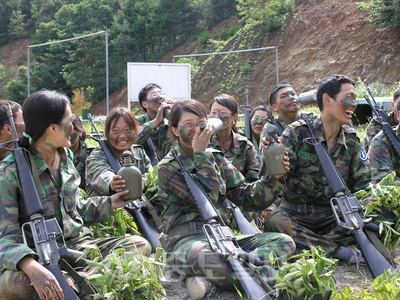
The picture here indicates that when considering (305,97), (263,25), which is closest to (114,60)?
(263,25)

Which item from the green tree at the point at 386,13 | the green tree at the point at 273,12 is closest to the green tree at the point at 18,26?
the green tree at the point at 273,12

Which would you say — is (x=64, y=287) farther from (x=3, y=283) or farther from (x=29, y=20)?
(x=29, y=20)

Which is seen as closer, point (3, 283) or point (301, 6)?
point (3, 283)

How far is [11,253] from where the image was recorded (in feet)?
9.60

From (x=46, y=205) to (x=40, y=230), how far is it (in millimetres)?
316

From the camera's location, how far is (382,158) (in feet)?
17.1

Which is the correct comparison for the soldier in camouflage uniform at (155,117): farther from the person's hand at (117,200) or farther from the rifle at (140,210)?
the person's hand at (117,200)

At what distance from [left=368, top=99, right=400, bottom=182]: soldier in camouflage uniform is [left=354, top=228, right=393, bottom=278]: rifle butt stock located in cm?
139

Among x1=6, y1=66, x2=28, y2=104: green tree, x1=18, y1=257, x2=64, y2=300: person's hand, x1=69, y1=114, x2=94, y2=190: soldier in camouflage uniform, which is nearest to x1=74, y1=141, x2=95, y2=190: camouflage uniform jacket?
x1=69, y1=114, x2=94, y2=190: soldier in camouflage uniform

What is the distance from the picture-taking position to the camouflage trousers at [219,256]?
3.43 metres

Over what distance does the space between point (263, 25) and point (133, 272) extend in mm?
28293

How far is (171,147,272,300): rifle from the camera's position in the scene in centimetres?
308

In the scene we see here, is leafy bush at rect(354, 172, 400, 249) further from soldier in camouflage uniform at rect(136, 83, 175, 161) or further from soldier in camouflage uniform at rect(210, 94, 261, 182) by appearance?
soldier in camouflage uniform at rect(136, 83, 175, 161)

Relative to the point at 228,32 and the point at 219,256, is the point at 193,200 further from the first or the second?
the point at 228,32
